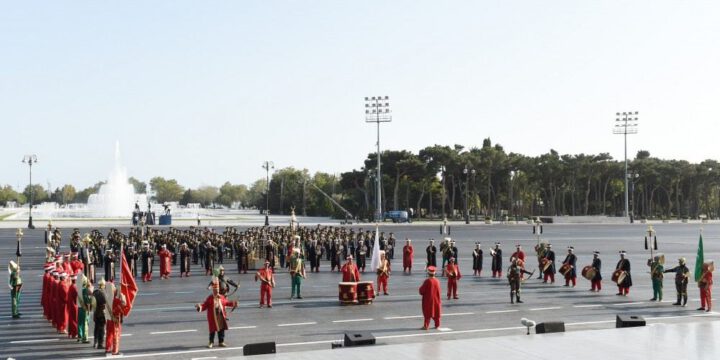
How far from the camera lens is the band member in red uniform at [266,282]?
65.3ft

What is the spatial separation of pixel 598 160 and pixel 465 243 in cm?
7131

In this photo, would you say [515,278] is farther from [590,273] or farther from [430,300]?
[430,300]

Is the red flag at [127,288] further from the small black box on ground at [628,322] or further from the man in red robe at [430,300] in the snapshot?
the small black box on ground at [628,322]

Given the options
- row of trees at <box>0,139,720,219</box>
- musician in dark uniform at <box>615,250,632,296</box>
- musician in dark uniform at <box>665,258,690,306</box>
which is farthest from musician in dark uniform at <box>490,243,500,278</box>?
row of trees at <box>0,139,720,219</box>

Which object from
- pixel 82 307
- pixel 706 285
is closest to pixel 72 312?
pixel 82 307

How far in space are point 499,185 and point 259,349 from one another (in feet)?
336

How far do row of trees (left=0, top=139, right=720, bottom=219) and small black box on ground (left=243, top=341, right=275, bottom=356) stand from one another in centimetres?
8218

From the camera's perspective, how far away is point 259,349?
13.4 metres

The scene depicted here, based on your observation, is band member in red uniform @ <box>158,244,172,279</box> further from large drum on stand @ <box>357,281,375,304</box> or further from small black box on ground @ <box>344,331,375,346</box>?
small black box on ground @ <box>344,331,375,346</box>

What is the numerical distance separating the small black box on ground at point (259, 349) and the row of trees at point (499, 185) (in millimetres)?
82181

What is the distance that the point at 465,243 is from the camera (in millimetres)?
50781

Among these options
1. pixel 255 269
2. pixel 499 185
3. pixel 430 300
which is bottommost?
pixel 255 269

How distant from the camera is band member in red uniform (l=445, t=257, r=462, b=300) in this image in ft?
70.1

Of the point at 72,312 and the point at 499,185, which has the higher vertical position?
the point at 499,185
